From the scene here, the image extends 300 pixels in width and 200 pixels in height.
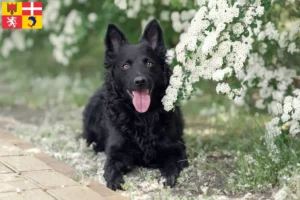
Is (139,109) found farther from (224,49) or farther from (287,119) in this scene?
(287,119)

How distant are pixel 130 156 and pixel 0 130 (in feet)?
5.85

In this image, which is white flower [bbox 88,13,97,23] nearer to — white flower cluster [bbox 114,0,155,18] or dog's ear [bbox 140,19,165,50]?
Result: white flower cluster [bbox 114,0,155,18]

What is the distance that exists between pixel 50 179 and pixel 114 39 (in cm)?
137

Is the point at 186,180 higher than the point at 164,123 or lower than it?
lower

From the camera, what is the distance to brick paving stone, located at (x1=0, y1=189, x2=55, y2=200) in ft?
10.7

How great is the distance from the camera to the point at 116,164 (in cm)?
418

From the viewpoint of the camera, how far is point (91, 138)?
17.2 ft

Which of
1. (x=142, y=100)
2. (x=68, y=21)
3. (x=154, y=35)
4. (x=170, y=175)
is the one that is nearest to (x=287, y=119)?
(x=170, y=175)

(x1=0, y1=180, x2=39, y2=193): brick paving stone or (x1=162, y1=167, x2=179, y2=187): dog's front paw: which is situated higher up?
(x1=0, y1=180, x2=39, y2=193): brick paving stone

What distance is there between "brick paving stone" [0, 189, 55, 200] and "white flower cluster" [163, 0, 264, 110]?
128cm

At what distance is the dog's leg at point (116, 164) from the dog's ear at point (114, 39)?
778mm

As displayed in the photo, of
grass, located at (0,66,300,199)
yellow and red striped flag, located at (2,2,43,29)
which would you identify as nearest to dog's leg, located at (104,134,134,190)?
grass, located at (0,66,300,199)

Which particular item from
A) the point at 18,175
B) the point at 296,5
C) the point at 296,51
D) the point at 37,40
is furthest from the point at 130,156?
the point at 37,40

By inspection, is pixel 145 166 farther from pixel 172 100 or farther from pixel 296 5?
pixel 296 5
